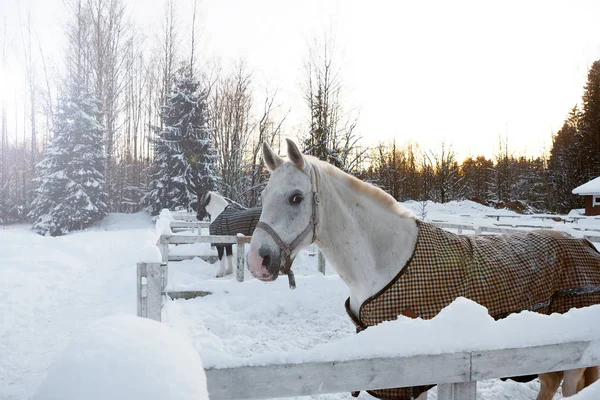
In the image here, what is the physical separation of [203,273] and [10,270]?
12.2 ft

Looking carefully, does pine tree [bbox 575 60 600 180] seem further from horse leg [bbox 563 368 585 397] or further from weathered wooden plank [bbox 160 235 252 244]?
horse leg [bbox 563 368 585 397]

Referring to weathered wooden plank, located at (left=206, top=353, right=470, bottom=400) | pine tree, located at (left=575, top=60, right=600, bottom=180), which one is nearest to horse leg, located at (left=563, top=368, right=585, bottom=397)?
weathered wooden plank, located at (left=206, top=353, right=470, bottom=400)

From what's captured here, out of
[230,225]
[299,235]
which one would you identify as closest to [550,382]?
[299,235]

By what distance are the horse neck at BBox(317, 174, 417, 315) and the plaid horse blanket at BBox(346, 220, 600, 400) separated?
Result: 0.08 metres

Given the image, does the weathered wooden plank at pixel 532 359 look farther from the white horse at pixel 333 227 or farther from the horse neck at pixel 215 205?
the horse neck at pixel 215 205

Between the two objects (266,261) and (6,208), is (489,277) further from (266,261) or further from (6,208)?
(6,208)

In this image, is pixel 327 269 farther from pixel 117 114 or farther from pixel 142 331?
pixel 117 114

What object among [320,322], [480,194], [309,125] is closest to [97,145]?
[309,125]

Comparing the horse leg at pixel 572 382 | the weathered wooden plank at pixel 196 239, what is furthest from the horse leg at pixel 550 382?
the weathered wooden plank at pixel 196 239

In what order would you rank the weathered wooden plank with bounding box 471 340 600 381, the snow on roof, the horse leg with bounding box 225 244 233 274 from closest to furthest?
1. the weathered wooden plank with bounding box 471 340 600 381
2. the horse leg with bounding box 225 244 233 274
3. the snow on roof

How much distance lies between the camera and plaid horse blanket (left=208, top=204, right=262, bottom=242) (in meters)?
8.06

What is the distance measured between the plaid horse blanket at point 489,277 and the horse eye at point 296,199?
2.47 ft

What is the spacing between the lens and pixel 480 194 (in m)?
43.1

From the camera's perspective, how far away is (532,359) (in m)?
1.40
